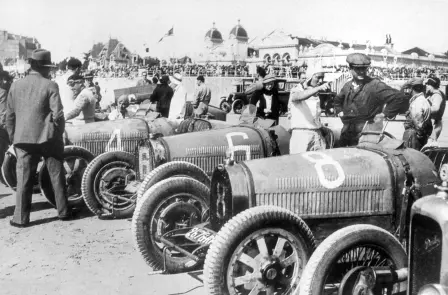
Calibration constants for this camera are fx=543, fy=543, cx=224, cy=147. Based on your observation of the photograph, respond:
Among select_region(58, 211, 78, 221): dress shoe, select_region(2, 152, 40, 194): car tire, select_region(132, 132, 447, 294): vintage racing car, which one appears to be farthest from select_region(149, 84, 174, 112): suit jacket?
select_region(132, 132, 447, 294): vintage racing car

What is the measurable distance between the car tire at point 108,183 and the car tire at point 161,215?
173 centimetres

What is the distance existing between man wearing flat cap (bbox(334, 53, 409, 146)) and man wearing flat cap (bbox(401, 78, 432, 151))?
1.78 metres

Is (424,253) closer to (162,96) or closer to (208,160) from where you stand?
(208,160)

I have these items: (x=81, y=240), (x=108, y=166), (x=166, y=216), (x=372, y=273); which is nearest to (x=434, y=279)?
(x=372, y=273)

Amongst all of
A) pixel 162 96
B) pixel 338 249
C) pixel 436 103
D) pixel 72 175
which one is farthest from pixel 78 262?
pixel 436 103

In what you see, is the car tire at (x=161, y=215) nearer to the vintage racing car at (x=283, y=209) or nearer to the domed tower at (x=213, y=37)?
the vintage racing car at (x=283, y=209)

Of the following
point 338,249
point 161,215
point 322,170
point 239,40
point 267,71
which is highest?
point 239,40

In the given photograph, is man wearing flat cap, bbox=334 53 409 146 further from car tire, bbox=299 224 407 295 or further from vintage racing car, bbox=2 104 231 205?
vintage racing car, bbox=2 104 231 205

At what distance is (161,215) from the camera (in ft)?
16.1

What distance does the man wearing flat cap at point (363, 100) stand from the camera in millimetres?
5406

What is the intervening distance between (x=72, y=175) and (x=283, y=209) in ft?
14.9

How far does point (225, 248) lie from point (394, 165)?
1606 mm

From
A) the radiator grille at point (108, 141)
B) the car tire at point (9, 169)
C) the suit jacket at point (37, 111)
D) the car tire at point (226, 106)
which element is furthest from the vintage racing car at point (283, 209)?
the car tire at point (226, 106)

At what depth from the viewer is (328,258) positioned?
336cm
